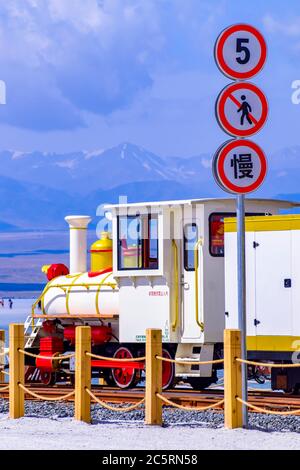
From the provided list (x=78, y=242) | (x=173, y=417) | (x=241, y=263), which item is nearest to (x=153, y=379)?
(x=173, y=417)

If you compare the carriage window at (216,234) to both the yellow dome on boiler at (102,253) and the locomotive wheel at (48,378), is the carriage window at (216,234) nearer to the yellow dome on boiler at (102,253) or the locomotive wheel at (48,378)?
the yellow dome on boiler at (102,253)

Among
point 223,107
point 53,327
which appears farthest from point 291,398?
point 53,327

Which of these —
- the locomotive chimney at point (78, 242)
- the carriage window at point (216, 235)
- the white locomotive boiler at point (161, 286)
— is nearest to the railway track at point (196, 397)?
the white locomotive boiler at point (161, 286)

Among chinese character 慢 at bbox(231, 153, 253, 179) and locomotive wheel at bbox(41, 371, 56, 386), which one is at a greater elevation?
chinese character 慢 at bbox(231, 153, 253, 179)

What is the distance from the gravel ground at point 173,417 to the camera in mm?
16219

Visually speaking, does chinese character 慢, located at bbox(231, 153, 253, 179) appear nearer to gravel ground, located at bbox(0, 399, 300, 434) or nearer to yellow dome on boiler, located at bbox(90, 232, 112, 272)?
gravel ground, located at bbox(0, 399, 300, 434)

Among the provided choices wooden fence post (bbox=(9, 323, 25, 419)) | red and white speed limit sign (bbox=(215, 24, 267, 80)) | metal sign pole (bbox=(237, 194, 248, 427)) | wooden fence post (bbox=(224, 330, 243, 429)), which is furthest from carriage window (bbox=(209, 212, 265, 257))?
red and white speed limit sign (bbox=(215, 24, 267, 80))

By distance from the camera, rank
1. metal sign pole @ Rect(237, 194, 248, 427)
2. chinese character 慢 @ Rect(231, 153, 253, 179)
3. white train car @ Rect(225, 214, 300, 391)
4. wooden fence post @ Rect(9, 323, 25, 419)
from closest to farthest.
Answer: chinese character 慢 @ Rect(231, 153, 253, 179)
metal sign pole @ Rect(237, 194, 248, 427)
wooden fence post @ Rect(9, 323, 25, 419)
white train car @ Rect(225, 214, 300, 391)

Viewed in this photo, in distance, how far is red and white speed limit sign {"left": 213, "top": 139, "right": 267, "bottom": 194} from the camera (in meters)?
14.7

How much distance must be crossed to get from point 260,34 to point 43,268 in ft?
39.9

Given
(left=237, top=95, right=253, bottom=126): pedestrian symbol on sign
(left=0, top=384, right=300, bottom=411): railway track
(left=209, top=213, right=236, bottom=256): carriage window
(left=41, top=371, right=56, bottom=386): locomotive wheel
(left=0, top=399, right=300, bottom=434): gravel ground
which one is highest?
(left=237, top=95, right=253, bottom=126): pedestrian symbol on sign

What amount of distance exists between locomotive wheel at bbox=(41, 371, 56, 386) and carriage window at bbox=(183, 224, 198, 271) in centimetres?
441

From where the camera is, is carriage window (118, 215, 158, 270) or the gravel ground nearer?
the gravel ground

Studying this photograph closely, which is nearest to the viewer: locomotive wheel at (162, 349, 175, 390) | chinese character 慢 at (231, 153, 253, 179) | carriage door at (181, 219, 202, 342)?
chinese character 慢 at (231, 153, 253, 179)
